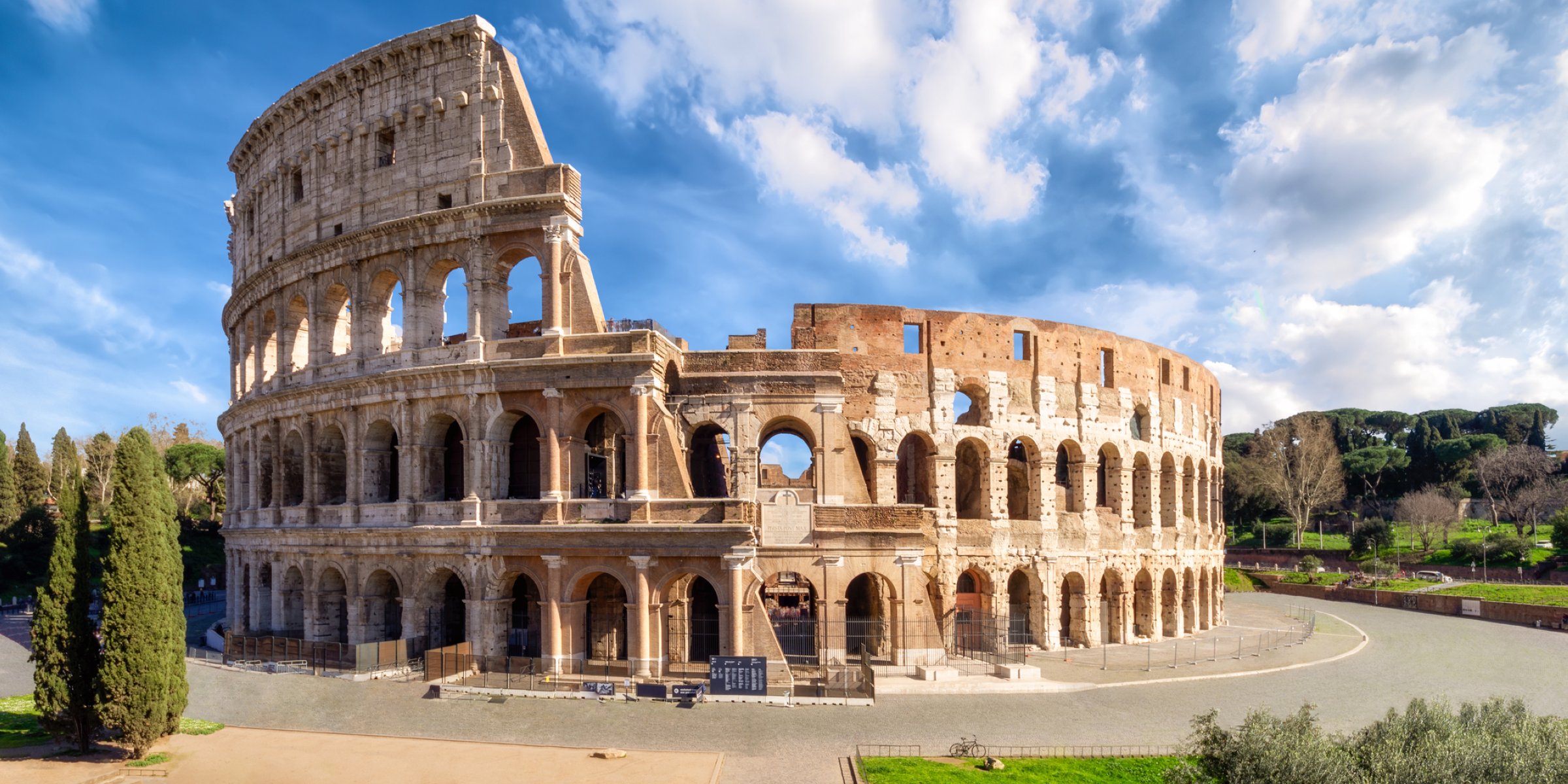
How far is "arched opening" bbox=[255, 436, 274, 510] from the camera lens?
34.1m

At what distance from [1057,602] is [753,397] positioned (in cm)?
1436

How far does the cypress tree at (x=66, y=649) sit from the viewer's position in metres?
18.1

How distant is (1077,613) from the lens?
3425cm

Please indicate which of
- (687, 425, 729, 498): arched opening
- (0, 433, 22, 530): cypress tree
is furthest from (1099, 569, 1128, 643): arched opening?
(0, 433, 22, 530): cypress tree

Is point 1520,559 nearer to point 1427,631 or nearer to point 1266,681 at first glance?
point 1427,631

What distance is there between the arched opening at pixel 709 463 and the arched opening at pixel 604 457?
2.56m

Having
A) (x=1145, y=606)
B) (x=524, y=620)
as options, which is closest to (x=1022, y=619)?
(x=1145, y=606)

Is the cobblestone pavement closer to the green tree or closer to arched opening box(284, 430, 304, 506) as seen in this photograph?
arched opening box(284, 430, 304, 506)

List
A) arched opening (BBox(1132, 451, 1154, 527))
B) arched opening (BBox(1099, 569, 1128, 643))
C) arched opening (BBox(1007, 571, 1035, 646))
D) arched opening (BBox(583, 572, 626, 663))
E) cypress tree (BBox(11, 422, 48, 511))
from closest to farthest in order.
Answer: arched opening (BBox(583, 572, 626, 663))
arched opening (BBox(1007, 571, 1035, 646))
arched opening (BBox(1099, 569, 1128, 643))
arched opening (BBox(1132, 451, 1154, 527))
cypress tree (BBox(11, 422, 48, 511))

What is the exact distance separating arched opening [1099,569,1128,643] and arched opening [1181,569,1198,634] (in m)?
→ 4.79

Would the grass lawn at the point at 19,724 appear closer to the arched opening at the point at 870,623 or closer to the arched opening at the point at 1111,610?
the arched opening at the point at 870,623

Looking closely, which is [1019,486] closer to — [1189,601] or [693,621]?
[1189,601]

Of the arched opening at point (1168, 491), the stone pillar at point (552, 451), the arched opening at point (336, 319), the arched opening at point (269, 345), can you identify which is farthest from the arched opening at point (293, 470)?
the arched opening at point (1168, 491)

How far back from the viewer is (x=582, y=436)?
1079 inches
